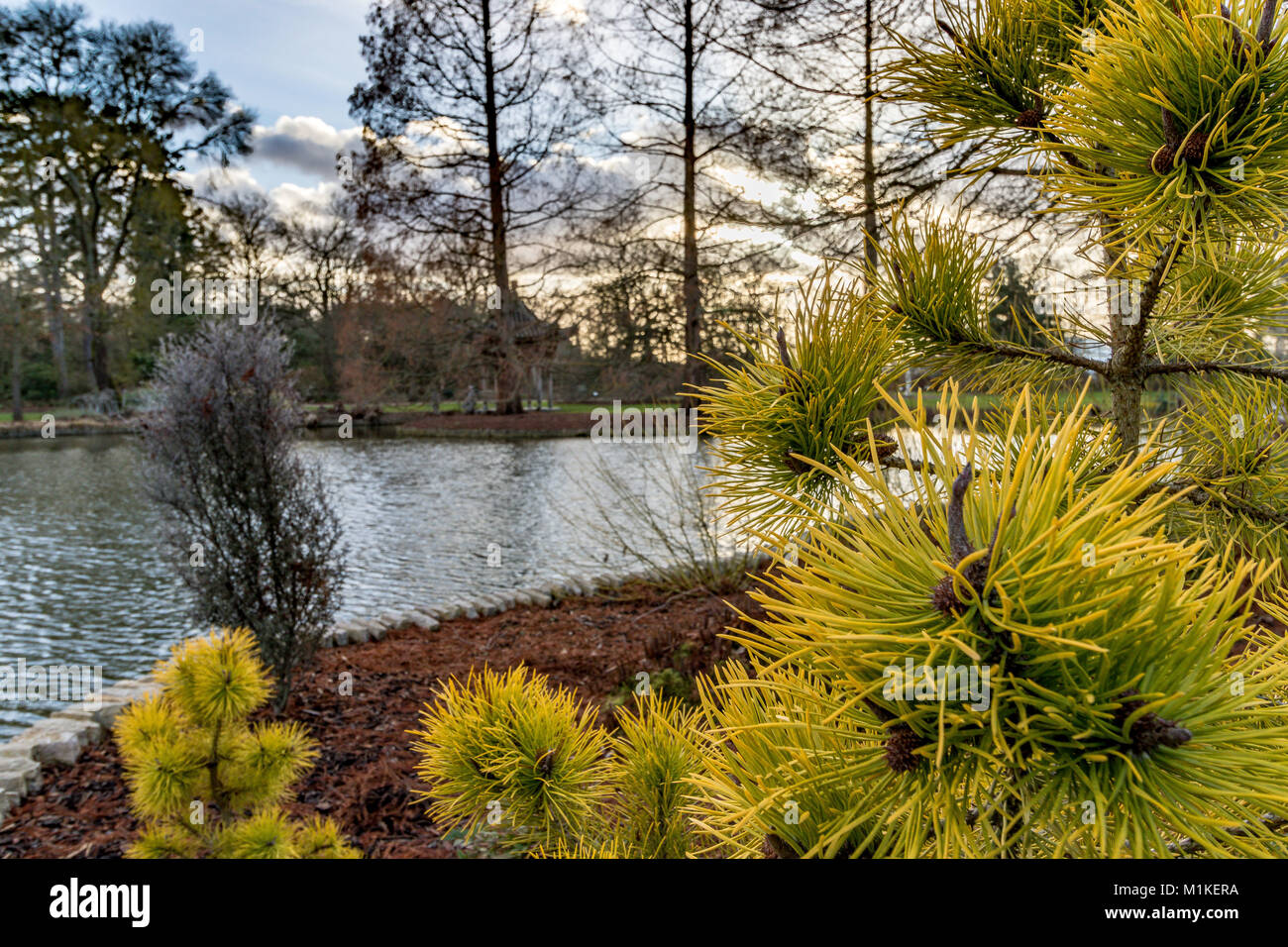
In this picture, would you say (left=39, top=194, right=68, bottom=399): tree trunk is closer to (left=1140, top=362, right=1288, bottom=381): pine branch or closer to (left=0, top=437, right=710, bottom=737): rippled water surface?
(left=0, top=437, right=710, bottom=737): rippled water surface

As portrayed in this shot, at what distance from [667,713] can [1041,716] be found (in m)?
0.92

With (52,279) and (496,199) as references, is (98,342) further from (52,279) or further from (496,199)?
(496,199)

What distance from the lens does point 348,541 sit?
30.4ft

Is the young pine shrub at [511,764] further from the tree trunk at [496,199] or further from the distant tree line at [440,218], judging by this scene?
the tree trunk at [496,199]

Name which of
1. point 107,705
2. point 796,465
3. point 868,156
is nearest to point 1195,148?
point 796,465

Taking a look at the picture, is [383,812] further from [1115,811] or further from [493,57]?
[493,57]

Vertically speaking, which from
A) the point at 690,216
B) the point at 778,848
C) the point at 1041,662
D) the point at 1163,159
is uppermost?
the point at 690,216

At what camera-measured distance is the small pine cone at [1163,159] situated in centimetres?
89

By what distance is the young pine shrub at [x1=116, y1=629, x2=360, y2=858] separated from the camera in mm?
2119

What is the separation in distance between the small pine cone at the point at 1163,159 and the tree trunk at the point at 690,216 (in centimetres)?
900

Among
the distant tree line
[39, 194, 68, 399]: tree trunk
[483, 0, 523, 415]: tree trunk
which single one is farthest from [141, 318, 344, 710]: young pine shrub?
[39, 194, 68, 399]: tree trunk

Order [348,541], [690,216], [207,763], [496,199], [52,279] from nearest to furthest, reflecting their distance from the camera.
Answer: [207,763] < [348,541] < [690,216] < [496,199] < [52,279]

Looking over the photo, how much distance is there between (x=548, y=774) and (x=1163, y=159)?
4.04 feet
